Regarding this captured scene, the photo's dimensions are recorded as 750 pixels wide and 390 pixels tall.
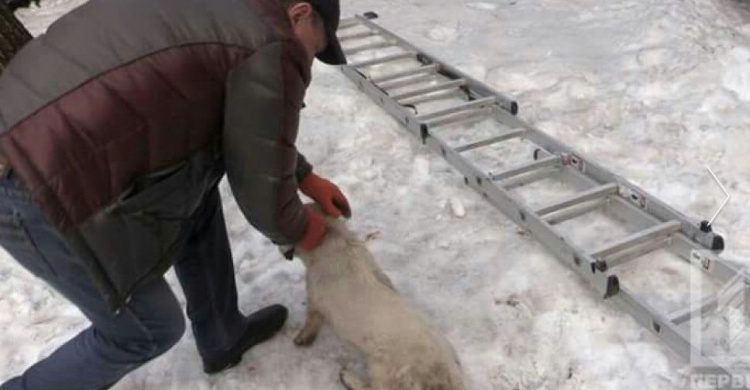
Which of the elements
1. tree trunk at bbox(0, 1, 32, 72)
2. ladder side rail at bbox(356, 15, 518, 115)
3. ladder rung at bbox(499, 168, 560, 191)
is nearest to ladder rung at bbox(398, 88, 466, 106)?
ladder side rail at bbox(356, 15, 518, 115)

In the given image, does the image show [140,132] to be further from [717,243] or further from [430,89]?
[430,89]

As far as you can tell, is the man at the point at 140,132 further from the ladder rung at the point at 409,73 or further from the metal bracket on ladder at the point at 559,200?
the ladder rung at the point at 409,73

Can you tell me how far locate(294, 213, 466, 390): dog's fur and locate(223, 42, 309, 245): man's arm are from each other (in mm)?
583

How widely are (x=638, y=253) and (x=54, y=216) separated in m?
2.88

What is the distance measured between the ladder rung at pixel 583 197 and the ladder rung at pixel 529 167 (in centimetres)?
39

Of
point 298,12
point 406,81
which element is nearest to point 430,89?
point 406,81

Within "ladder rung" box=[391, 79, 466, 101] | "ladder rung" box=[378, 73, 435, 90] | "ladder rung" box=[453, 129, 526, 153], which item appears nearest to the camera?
"ladder rung" box=[453, 129, 526, 153]

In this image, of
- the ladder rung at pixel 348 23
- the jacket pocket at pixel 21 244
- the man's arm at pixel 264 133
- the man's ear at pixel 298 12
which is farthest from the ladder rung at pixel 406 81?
the jacket pocket at pixel 21 244

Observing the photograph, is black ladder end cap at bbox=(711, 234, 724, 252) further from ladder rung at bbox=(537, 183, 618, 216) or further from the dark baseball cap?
the dark baseball cap

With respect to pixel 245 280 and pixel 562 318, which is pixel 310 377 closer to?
pixel 245 280

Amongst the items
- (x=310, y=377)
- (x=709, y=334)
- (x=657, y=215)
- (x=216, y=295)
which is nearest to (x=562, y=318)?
(x=709, y=334)

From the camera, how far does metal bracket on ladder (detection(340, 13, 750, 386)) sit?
3525 mm

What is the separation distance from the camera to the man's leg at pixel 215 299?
10.0ft

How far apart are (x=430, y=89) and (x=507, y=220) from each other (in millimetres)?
1586
